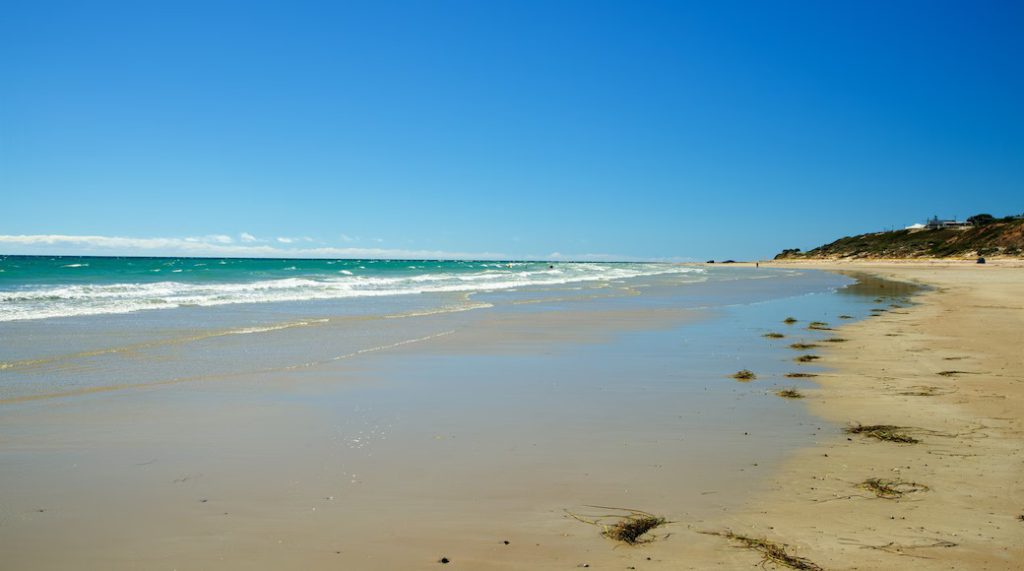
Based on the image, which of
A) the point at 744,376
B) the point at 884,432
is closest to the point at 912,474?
the point at 884,432

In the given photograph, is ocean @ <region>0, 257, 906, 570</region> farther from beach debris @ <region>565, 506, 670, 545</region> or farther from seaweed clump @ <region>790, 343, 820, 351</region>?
seaweed clump @ <region>790, 343, 820, 351</region>

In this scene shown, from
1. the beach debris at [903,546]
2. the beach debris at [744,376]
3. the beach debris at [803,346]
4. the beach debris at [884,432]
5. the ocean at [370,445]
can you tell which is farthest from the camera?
the beach debris at [803,346]

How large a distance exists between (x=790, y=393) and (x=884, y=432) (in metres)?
2.00

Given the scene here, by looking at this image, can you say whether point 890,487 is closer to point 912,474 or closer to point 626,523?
point 912,474

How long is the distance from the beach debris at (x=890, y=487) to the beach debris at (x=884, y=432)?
1.37 metres

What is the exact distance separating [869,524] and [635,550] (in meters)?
1.66

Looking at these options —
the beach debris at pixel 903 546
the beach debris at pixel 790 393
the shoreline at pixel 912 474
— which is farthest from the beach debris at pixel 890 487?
the beach debris at pixel 790 393

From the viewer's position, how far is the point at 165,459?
568 centimetres

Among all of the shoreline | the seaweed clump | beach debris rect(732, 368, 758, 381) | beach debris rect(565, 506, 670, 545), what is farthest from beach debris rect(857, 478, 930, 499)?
the seaweed clump

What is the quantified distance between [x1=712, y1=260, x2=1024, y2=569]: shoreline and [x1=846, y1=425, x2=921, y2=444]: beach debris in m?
0.10

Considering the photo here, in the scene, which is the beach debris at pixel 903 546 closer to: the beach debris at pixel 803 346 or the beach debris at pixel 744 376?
the beach debris at pixel 744 376

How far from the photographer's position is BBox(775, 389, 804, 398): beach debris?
8477 mm

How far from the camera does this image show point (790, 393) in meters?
8.57

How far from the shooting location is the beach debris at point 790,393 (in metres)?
8.48
